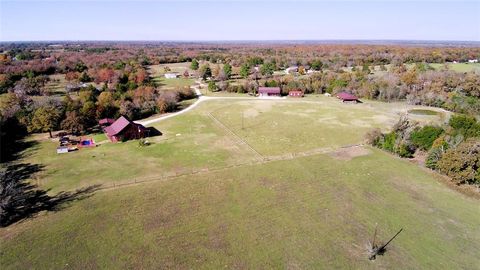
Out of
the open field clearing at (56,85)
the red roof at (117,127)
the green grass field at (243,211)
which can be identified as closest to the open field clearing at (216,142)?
the green grass field at (243,211)

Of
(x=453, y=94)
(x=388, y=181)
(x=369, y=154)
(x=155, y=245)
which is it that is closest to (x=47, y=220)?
(x=155, y=245)

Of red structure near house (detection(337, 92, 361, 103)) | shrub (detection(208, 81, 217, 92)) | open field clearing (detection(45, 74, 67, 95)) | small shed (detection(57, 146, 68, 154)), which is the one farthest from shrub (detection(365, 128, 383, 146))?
open field clearing (detection(45, 74, 67, 95))

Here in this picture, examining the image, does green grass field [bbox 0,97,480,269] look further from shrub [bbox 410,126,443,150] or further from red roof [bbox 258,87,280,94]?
red roof [bbox 258,87,280,94]

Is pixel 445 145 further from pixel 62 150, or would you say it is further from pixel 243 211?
pixel 62 150

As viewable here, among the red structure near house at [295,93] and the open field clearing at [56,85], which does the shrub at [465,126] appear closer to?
the red structure near house at [295,93]

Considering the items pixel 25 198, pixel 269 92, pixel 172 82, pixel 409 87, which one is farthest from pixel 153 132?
pixel 409 87

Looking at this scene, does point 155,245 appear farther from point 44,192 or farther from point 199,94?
point 199,94
